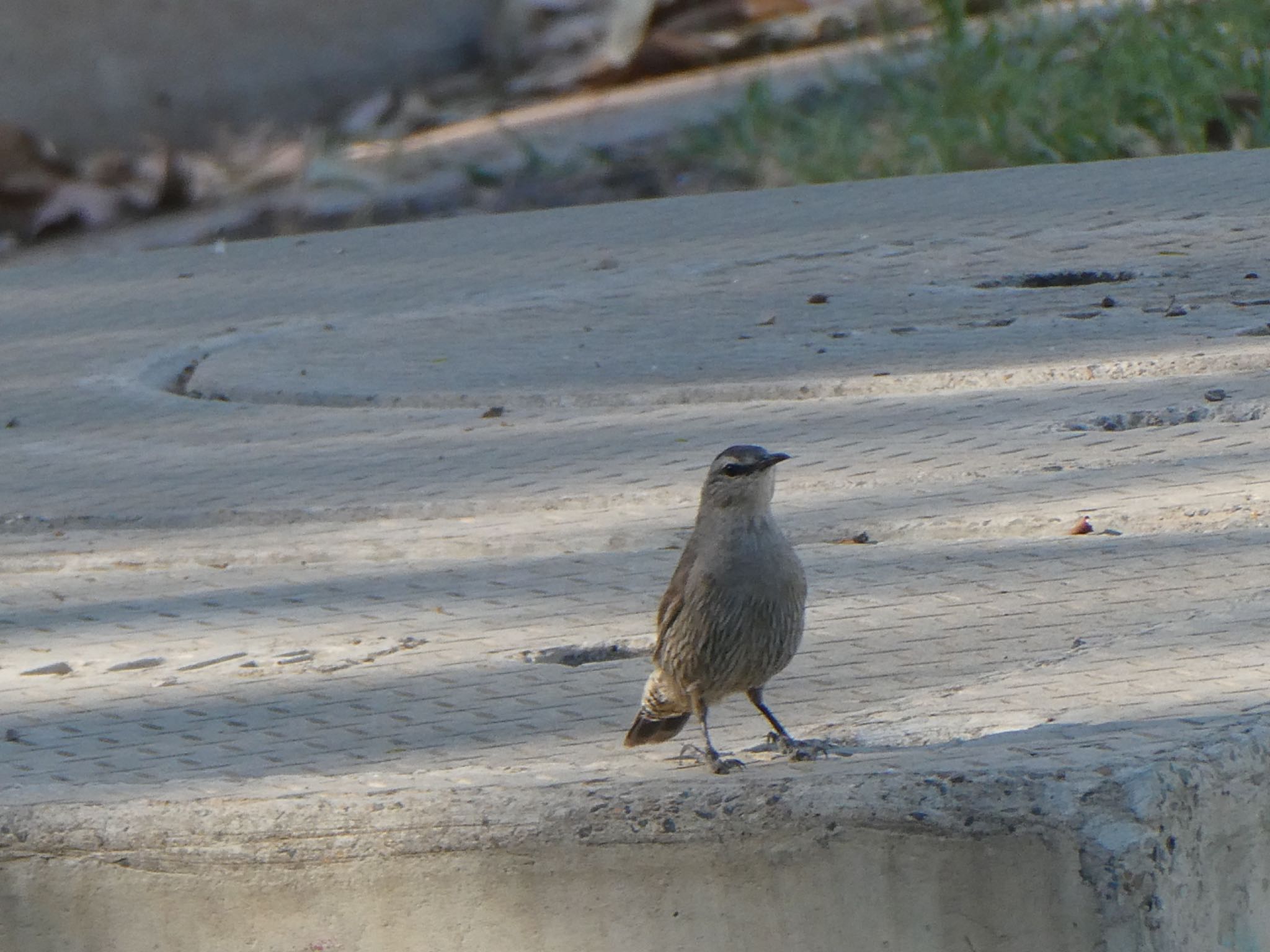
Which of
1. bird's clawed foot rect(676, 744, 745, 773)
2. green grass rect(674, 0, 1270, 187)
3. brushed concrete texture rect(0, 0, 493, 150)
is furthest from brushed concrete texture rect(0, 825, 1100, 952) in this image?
brushed concrete texture rect(0, 0, 493, 150)

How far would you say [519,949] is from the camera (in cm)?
193

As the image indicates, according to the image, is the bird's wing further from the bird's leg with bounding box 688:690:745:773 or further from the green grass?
the green grass

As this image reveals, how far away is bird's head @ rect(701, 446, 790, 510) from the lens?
2.27 m

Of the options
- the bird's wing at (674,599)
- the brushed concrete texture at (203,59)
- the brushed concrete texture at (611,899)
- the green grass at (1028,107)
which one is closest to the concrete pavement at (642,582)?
the brushed concrete texture at (611,899)

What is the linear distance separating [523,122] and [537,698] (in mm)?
6895

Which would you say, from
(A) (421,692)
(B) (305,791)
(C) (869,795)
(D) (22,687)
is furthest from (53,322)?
(C) (869,795)

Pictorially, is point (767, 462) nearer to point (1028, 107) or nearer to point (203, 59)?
point (1028, 107)

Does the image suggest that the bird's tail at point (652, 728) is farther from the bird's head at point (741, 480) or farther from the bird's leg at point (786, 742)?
the bird's head at point (741, 480)

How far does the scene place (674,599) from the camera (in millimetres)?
2270

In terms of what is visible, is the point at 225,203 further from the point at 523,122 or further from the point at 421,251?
the point at 421,251

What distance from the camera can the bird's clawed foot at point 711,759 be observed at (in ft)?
6.91

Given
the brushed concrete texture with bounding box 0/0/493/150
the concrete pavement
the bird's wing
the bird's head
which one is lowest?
the brushed concrete texture with bounding box 0/0/493/150

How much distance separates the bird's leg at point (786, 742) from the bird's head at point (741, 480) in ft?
0.71

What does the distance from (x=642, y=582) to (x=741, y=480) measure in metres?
0.68
